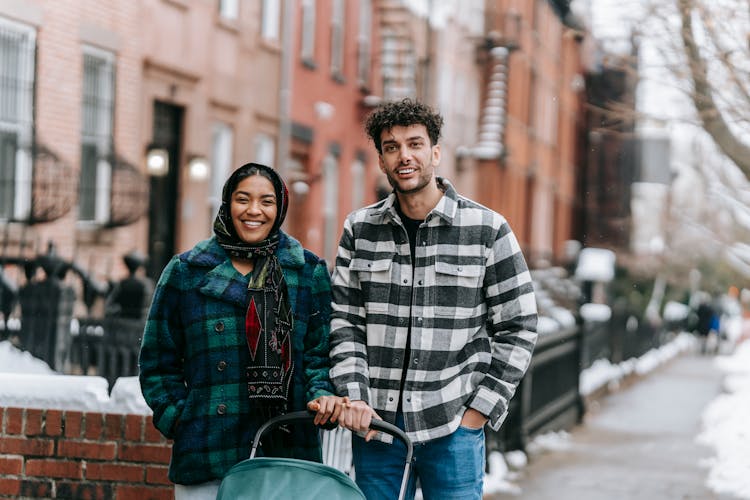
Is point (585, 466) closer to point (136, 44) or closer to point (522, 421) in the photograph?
point (522, 421)

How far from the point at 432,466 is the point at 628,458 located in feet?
24.0

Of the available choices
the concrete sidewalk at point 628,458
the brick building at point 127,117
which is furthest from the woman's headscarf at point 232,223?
the brick building at point 127,117

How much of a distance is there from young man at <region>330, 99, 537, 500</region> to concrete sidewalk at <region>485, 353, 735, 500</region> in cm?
465

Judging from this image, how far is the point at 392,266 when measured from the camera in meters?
3.96

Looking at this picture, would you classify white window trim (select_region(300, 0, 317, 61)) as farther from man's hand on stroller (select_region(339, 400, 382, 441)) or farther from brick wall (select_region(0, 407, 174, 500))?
man's hand on stroller (select_region(339, 400, 382, 441))

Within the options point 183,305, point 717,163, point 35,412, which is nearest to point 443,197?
point 183,305

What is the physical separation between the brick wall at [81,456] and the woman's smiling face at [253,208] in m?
1.75

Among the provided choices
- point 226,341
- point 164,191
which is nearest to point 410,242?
point 226,341

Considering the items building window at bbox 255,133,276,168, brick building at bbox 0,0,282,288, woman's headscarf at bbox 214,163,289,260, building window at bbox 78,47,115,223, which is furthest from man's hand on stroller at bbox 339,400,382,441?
building window at bbox 255,133,276,168

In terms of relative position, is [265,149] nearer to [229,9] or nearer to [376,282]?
[229,9]

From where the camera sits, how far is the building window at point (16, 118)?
9.98 meters

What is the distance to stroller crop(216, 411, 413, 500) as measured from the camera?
346 centimetres

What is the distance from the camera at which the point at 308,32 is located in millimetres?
17219

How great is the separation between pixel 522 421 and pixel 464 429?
240 inches
